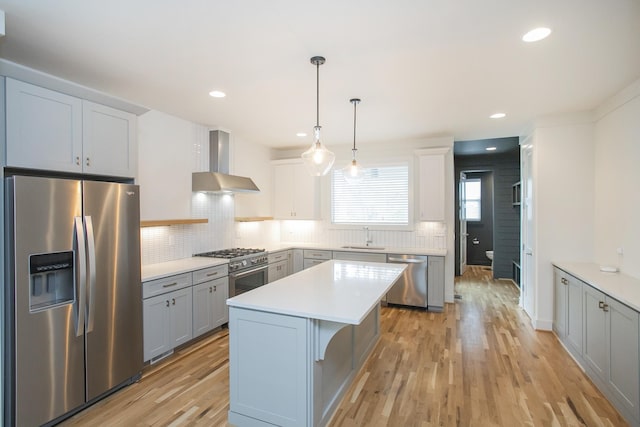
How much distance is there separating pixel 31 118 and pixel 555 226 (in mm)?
5236

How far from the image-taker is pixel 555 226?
3.92 meters

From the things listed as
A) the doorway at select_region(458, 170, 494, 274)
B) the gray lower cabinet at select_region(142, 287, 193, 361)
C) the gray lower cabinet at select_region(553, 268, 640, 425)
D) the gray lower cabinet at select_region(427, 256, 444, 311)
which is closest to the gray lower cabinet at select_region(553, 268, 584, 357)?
the gray lower cabinet at select_region(553, 268, 640, 425)

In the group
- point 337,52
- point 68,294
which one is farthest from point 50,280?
point 337,52

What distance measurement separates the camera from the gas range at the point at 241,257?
406 centimetres

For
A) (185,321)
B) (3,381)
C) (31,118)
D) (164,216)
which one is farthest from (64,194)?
(185,321)

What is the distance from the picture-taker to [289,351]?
2.04 meters

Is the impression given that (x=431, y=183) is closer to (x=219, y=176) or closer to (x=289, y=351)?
(x=219, y=176)

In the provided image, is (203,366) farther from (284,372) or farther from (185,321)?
(284,372)

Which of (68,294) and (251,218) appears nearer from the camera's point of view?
(68,294)

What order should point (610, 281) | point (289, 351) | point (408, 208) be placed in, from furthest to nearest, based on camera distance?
point (408, 208) → point (610, 281) → point (289, 351)

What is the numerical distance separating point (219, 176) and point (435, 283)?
3.41 meters

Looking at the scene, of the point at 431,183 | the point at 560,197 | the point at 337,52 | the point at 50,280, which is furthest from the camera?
the point at 431,183

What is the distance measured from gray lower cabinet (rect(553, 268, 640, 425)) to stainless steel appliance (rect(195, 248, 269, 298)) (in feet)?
12.0

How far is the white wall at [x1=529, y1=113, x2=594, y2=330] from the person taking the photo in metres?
3.80
